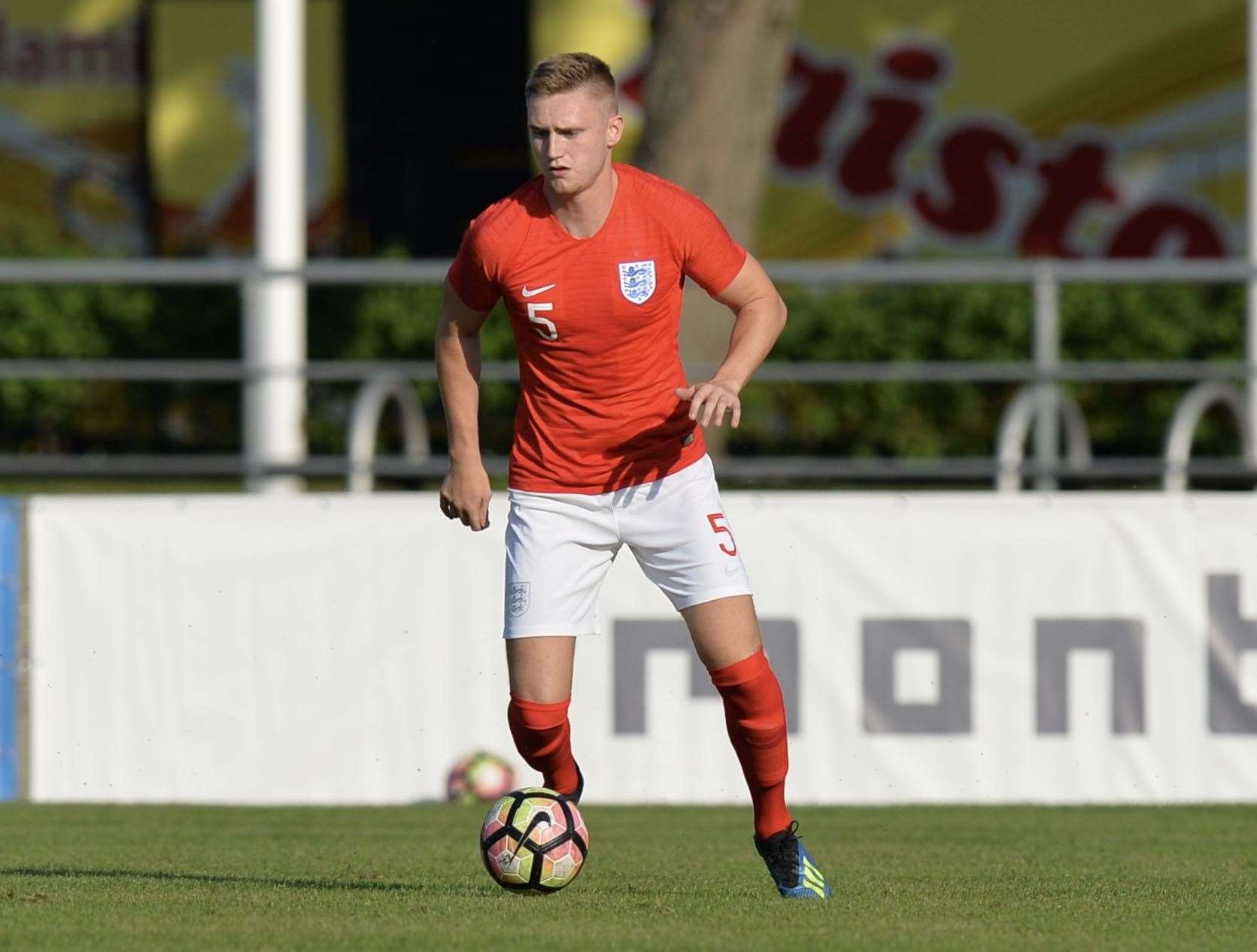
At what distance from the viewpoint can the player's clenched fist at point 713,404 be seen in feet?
19.3

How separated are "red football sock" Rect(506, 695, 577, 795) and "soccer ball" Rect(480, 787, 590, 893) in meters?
0.19

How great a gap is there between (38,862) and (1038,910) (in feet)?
10.3

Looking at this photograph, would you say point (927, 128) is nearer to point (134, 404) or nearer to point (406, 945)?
point (134, 404)

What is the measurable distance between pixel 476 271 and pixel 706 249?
0.61 meters

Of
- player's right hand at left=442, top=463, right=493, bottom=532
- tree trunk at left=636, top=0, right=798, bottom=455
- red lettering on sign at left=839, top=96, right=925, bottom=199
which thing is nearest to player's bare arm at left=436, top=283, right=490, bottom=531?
player's right hand at left=442, top=463, right=493, bottom=532

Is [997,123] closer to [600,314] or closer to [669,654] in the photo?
[669,654]

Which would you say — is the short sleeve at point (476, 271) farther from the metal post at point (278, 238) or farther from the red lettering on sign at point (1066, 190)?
the red lettering on sign at point (1066, 190)

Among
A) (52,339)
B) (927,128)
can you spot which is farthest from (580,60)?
(927,128)

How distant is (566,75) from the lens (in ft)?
19.8

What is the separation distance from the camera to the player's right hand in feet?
21.1

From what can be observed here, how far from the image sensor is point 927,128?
21.2 meters

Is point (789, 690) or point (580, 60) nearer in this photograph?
point (580, 60)

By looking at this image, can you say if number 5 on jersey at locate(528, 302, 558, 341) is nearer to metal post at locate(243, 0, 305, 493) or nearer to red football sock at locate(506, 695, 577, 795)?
red football sock at locate(506, 695, 577, 795)

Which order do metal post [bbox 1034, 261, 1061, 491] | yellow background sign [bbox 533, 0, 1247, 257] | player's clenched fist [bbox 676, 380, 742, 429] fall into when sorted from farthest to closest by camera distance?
yellow background sign [bbox 533, 0, 1247, 257]
metal post [bbox 1034, 261, 1061, 491]
player's clenched fist [bbox 676, 380, 742, 429]
